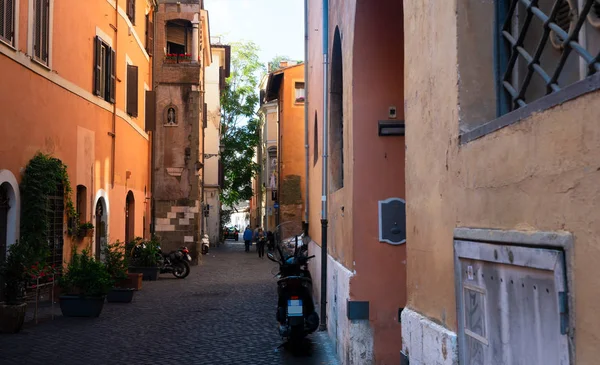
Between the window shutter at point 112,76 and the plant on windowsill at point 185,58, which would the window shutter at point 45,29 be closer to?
the window shutter at point 112,76

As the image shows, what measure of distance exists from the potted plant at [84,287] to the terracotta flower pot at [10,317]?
68.7 inches

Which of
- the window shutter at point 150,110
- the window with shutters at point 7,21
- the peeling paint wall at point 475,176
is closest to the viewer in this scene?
the peeling paint wall at point 475,176

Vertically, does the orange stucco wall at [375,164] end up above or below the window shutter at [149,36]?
below

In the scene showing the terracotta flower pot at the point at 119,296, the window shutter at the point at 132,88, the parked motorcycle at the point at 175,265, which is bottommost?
the terracotta flower pot at the point at 119,296

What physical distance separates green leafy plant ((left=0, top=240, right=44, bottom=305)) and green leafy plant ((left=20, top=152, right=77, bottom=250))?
1196 mm

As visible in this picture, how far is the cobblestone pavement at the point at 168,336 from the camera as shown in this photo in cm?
845

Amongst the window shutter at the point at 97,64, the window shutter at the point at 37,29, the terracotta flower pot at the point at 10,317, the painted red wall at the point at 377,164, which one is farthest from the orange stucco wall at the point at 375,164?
the window shutter at the point at 97,64

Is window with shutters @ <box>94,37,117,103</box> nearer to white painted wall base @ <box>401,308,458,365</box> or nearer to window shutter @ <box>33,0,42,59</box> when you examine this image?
window shutter @ <box>33,0,42,59</box>

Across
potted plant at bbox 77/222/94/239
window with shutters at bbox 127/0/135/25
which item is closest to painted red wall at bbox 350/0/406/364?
potted plant at bbox 77/222/94/239

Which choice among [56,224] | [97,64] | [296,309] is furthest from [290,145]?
[296,309]

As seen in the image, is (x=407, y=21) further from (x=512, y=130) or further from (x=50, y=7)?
(x=50, y=7)

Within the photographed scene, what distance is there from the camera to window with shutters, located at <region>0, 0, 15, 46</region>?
11.3 m

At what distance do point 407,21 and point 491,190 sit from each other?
2.07m

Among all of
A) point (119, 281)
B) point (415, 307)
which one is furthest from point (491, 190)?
point (119, 281)
